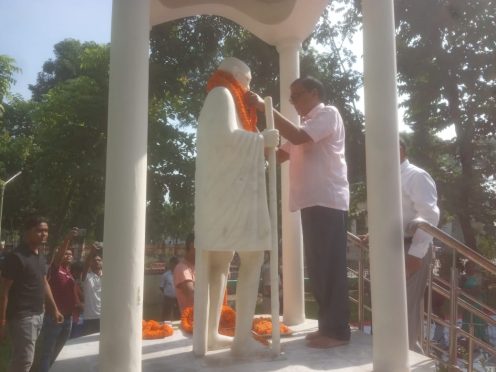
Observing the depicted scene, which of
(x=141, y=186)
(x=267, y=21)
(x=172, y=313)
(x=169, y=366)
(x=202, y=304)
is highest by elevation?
(x=267, y=21)

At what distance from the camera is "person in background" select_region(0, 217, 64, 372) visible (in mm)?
5172

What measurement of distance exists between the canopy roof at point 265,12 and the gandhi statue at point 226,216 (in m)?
2.11

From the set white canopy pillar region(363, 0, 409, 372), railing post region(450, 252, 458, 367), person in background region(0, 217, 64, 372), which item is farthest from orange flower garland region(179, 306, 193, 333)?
railing post region(450, 252, 458, 367)

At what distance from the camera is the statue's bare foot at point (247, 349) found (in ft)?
12.7

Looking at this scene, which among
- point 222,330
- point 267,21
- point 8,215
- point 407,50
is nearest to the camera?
point 222,330

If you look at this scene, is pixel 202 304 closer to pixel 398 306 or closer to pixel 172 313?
pixel 398 306

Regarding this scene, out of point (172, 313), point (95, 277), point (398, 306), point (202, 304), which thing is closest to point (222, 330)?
point (202, 304)

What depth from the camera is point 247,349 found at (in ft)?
12.8

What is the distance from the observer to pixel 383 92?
3893 mm

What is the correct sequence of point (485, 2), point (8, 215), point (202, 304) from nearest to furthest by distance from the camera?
point (202, 304), point (485, 2), point (8, 215)

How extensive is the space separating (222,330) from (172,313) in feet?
22.6

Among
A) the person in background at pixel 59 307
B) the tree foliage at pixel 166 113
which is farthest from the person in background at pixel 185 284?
the tree foliage at pixel 166 113

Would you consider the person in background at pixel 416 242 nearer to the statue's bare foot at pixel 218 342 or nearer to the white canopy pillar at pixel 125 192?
the statue's bare foot at pixel 218 342

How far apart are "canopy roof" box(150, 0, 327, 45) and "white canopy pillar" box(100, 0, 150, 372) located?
226cm
